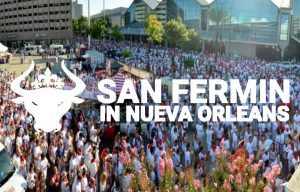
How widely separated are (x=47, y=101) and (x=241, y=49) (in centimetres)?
3729

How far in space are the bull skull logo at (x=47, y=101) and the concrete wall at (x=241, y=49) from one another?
1276 inches

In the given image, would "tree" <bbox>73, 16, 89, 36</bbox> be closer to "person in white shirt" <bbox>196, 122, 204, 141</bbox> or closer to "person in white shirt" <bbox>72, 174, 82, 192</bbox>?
"person in white shirt" <bbox>196, 122, 204, 141</bbox>

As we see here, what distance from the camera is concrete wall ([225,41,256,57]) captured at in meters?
49.2

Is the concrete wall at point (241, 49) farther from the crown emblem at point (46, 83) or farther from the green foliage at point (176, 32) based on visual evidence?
the crown emblem at point (46, 83)

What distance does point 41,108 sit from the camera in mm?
16109

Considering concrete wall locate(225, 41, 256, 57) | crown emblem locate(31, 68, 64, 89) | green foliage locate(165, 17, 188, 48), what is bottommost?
crown emblem locate(31, 68, 64, 89)

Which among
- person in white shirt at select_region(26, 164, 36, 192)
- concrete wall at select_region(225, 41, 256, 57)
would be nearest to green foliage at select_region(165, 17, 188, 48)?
concrete wall at select_region(225, 41, 256, 57)

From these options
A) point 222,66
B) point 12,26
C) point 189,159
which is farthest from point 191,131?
point 12,26

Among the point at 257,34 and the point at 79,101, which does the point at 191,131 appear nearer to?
the point at 79,101

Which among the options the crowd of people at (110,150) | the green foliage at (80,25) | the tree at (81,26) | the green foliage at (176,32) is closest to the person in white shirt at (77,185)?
the crowd of people at (110,150)

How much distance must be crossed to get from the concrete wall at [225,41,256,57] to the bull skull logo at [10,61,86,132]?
3240 centimetres

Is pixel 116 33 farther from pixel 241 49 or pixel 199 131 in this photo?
pixel 199 131

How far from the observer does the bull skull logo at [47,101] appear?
46.2 feet

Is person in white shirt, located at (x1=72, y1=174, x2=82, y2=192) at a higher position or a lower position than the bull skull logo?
lower
